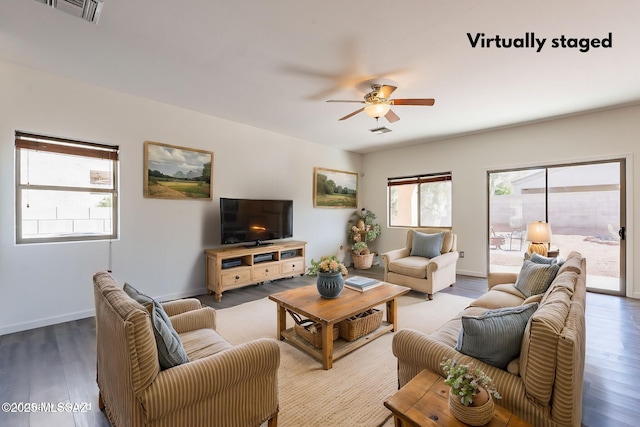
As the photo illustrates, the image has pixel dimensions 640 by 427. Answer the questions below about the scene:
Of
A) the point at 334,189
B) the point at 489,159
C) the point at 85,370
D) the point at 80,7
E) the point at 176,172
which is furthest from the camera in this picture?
the point at 334,189

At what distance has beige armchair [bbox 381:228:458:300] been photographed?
389cm

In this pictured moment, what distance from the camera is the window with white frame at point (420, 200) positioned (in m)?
5.67

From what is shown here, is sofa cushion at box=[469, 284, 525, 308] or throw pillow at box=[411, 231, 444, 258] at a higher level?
throw pillow at box=[411, 231, 444, 258]

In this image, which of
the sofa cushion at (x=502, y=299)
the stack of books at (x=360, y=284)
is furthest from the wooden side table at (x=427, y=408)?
the stack of books at (x=360, y=284)

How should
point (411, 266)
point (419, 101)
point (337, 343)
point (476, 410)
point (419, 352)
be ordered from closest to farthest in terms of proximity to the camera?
point (476, 410), point (419, 352), point (337, 343), point (419, 101), point (411, 266)

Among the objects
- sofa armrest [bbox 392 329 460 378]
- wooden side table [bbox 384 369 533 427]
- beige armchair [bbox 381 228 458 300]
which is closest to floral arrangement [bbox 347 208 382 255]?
beige armchair [bbox 381 228 458 300]

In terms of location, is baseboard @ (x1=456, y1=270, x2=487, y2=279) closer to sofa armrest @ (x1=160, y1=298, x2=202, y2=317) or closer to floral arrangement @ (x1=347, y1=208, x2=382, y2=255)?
floral arrangement @ (x1=347, y1=208, x2=382, y2=255)

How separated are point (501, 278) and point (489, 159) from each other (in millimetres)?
2745

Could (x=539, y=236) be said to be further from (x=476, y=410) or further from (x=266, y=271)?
(x=266, y=271)

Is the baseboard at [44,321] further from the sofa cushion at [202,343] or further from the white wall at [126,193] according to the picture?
the sofa cushion at [202,343]

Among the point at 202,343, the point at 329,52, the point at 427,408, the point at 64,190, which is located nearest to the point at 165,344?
the point at 202,343

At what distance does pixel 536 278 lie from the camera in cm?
246

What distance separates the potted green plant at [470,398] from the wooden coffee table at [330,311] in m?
1.15

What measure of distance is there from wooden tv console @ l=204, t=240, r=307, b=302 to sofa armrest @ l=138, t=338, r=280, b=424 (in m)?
2.64
